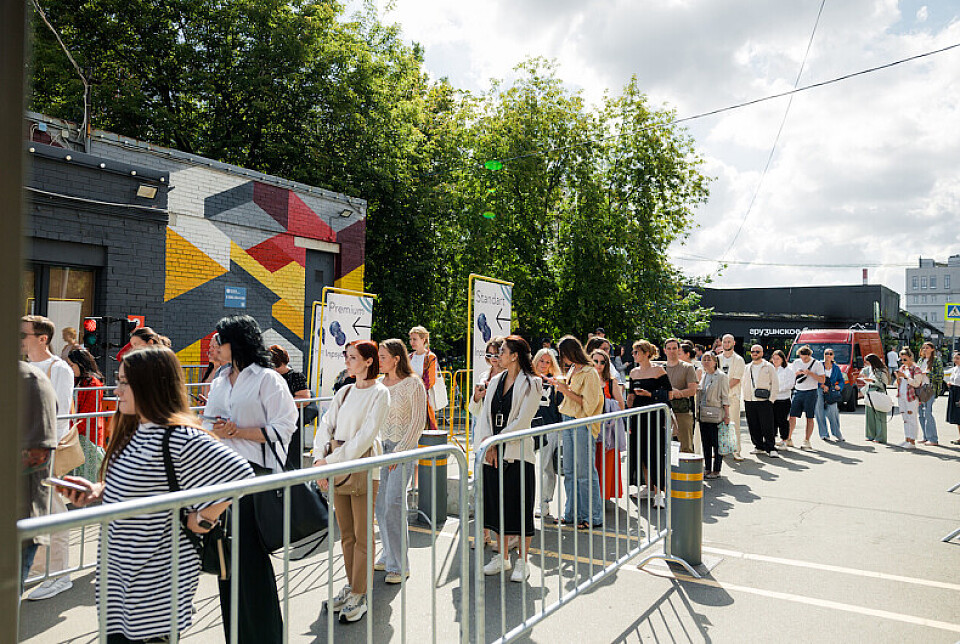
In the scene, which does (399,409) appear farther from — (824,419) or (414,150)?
(414,150)

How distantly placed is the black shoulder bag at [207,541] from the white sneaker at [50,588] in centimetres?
267

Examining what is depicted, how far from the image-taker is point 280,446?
4.75 meters

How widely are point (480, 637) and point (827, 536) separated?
4.70m

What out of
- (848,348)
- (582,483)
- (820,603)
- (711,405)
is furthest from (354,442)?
(848,348)

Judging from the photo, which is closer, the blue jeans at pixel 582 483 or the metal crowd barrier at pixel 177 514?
the metal crowd barrier at pixel 177 514

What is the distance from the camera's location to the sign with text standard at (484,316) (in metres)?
8.77

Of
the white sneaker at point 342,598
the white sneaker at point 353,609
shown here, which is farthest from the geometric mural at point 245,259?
the white sneaker at point 353,609

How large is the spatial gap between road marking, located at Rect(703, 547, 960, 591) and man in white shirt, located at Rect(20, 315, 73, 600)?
5.38m

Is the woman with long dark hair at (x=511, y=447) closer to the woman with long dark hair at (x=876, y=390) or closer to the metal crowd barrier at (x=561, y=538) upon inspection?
the metal crowd barrier at (x=561, y=538)

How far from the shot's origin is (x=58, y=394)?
228 inches

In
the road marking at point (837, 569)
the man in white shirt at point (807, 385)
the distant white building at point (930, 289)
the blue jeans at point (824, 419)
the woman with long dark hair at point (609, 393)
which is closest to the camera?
the road marking at point (837, 569)

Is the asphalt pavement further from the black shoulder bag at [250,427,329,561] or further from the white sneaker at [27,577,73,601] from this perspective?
the black shoulder bag at [250,427,329,561]

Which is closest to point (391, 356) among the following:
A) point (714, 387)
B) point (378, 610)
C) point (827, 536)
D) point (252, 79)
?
point (378, 610)

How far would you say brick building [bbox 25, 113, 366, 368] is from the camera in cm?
1084
